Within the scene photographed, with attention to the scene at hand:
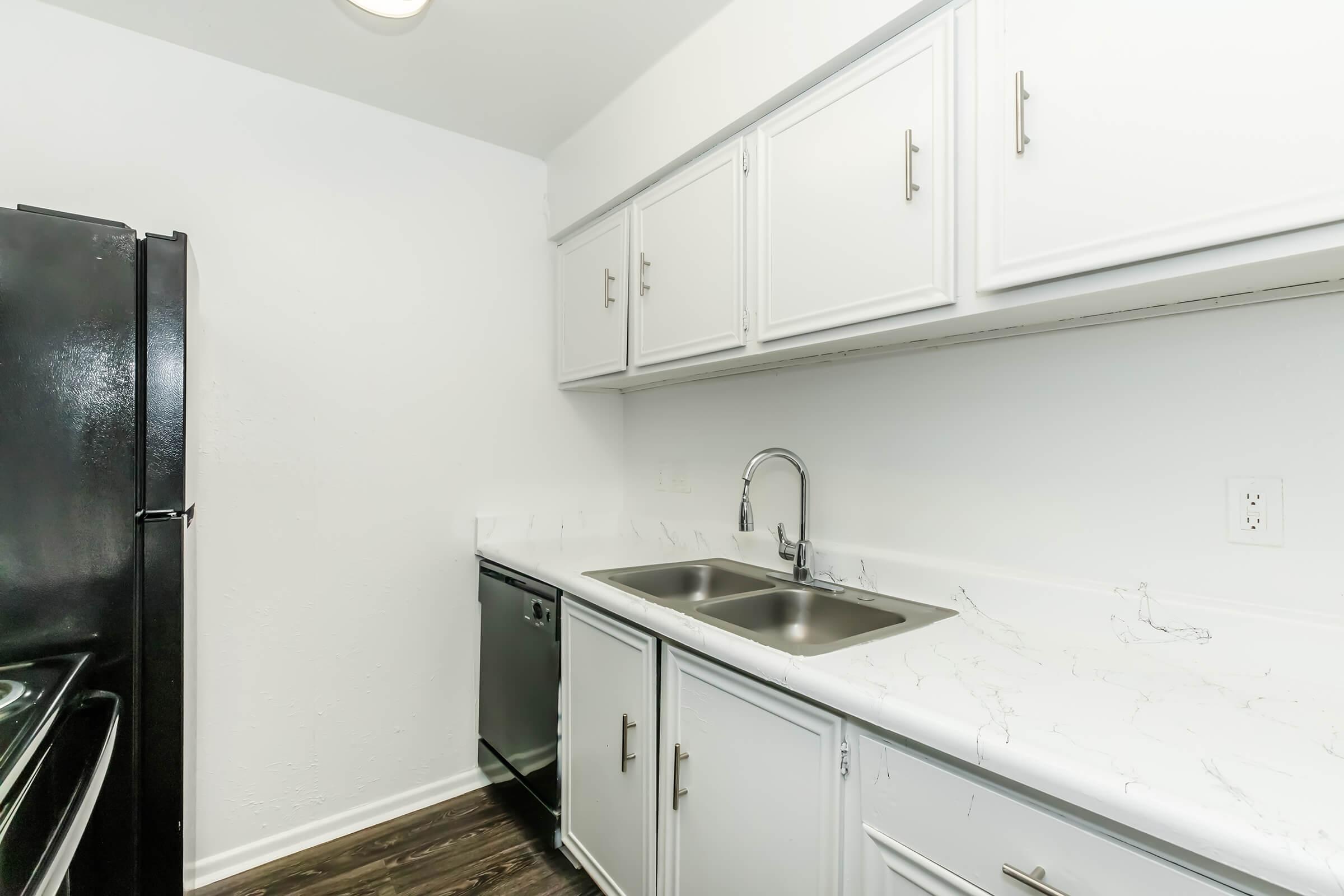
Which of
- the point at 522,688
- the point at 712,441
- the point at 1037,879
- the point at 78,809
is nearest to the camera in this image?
the point at 1037,879

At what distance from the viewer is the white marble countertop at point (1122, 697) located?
0.64m

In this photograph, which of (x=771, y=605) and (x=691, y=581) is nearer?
(x=771, y=605)

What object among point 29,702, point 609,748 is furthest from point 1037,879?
point 29,702

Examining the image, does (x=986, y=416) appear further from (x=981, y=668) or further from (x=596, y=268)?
(x=596, y=268)

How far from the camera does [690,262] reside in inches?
69.1

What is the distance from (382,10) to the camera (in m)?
A: 1.54

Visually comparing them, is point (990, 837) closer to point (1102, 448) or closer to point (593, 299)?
point (1102, 448)

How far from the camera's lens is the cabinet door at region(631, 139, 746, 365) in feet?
5.27

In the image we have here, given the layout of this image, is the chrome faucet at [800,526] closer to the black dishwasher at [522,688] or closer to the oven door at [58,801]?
the black dishwasher at [522,688]

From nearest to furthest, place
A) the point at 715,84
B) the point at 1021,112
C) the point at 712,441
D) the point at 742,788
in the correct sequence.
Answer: the point at 1021,112, the point at 742,788, the point at 715,84, the point at 712,441

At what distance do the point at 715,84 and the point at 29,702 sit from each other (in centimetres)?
185

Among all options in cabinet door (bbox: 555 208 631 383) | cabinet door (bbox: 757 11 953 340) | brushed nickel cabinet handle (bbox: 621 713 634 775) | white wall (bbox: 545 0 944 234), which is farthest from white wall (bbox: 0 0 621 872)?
cabinet door (bbox: 757 11 953 340)

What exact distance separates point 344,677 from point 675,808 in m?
Answer: 1.28

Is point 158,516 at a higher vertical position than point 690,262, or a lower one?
lower
